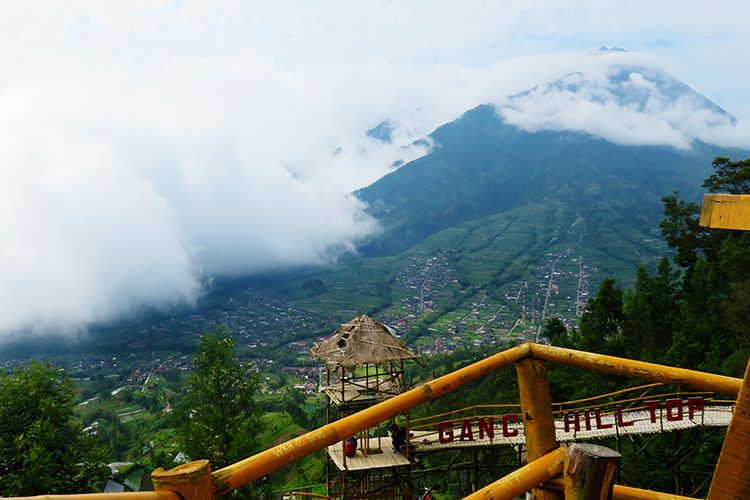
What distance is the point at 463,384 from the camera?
6.64ft

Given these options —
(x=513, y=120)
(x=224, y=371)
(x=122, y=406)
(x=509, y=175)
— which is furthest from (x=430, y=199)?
(x=224, y=371)

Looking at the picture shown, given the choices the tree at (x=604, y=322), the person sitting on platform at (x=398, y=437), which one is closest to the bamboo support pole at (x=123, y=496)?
the person sitting on platform at (x=398, y=437)

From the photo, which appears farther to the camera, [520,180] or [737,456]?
[520,180]

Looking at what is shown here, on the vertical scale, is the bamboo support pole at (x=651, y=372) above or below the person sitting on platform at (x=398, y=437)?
above

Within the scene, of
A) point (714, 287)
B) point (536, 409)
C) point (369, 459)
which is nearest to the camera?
point (536, 409)

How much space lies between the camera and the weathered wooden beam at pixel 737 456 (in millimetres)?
1496

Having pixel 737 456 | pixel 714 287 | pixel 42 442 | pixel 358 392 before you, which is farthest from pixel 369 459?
pixel 714 287

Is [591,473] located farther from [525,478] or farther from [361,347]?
[361,347]

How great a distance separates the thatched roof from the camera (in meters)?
11.3

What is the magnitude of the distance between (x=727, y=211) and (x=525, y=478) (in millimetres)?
1102

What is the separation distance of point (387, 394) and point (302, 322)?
75.2 meters

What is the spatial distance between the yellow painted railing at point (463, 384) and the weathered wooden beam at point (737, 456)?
0.38 meters

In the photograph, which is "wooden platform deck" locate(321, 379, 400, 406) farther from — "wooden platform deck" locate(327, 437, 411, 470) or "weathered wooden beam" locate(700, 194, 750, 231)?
"weathered wooden beam" locate(700, 194, 750, 231)

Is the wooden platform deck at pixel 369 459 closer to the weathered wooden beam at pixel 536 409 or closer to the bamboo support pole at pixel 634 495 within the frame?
the weathered wooden beam at pixel 536 409
